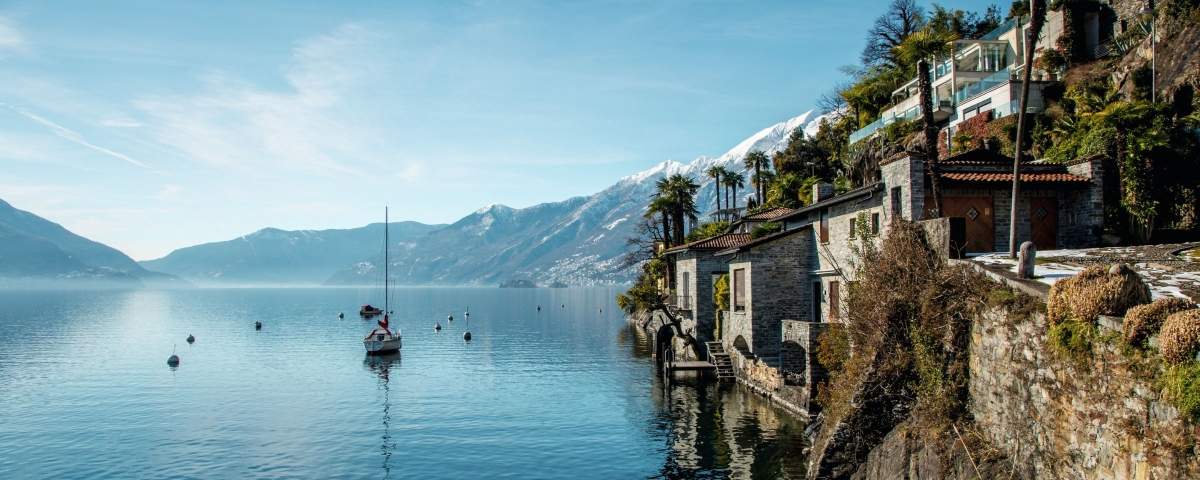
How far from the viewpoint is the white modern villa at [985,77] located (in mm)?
55719

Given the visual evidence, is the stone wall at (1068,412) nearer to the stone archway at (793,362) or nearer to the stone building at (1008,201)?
the stone building at (1008,201)

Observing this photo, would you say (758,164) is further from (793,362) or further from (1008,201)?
(1008,201)

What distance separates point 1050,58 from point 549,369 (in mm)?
46128

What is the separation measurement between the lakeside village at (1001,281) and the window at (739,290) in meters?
0.19

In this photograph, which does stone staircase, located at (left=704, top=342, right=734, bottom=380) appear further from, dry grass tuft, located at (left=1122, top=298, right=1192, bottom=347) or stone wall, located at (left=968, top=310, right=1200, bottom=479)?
dry grass tuft, located at (left=1122, top=298, right=1192, bottom=347)

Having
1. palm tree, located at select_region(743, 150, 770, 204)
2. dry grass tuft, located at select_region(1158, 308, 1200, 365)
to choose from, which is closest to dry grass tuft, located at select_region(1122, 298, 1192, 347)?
dry grass tuft, located at select_region(1158, 308, 1200, 365)

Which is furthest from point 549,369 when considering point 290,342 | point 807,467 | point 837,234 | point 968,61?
point 968,61

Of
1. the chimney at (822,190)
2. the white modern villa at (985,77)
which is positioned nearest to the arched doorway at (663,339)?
the chimney at (822,190)

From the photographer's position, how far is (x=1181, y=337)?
12.7 meters

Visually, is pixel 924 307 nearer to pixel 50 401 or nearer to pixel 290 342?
pixel 50 401

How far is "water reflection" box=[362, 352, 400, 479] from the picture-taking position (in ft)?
109

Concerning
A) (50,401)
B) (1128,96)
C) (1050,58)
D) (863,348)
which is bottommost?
(50,401)

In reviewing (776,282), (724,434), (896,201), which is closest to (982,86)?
(776,282)

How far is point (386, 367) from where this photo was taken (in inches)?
2527
